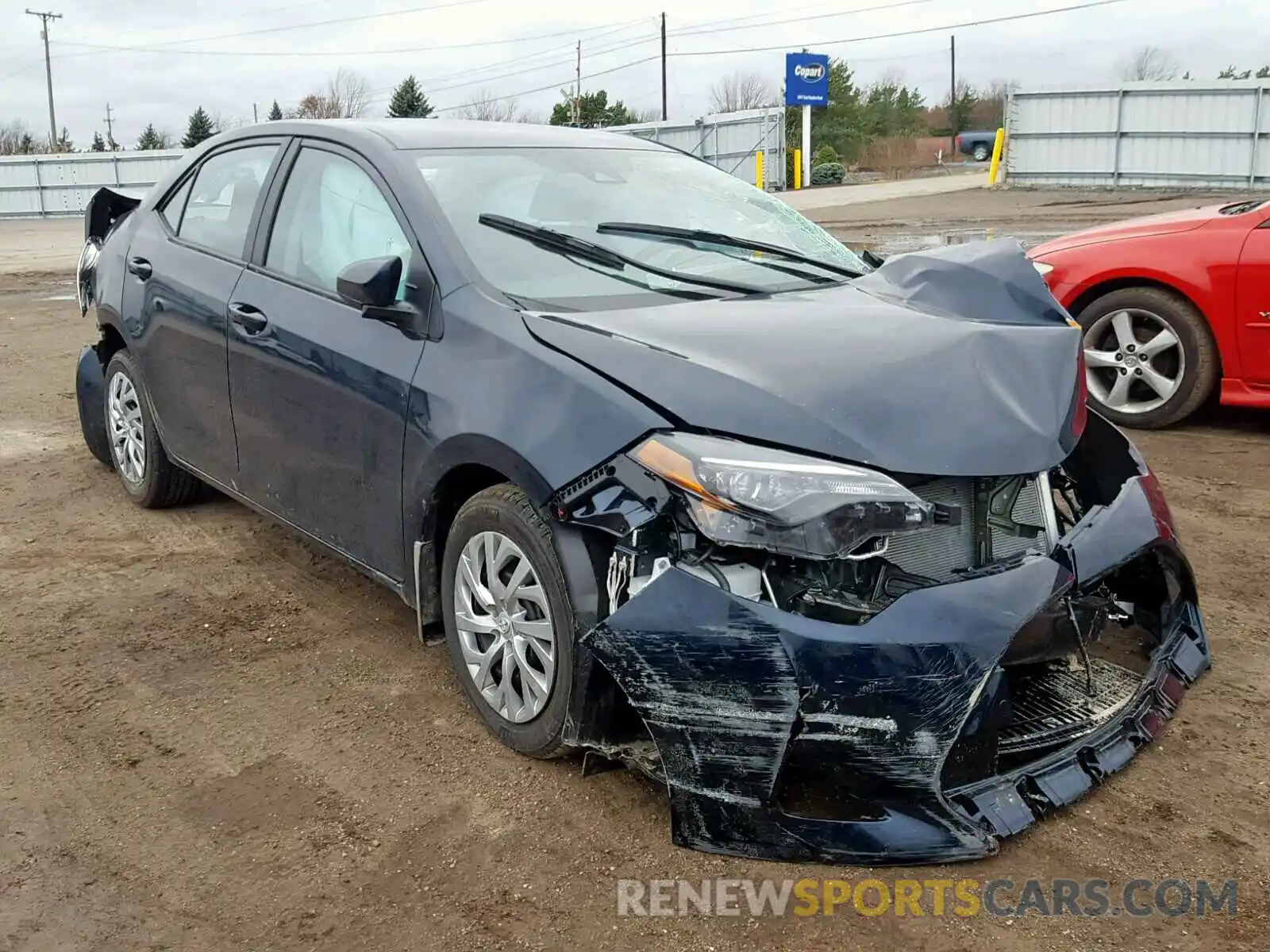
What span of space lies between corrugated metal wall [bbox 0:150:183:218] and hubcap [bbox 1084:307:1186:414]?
32.8m

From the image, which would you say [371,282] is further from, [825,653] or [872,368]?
[825,653]

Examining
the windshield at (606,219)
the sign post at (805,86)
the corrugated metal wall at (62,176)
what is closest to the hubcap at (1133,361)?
the windshield at (606,219)

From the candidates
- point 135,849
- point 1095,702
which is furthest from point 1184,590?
point 135,849

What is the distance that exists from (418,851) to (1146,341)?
16.3ft

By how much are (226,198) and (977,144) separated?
210 ft

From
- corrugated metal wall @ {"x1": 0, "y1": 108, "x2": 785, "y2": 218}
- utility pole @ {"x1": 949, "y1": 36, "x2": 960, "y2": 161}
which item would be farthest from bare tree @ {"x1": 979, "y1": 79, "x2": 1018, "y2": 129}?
corrugated metal wall @ {"x1": 0, "y1": 108, "x2": 785, "y2": 218}

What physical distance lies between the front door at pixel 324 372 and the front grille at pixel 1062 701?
5.70ft

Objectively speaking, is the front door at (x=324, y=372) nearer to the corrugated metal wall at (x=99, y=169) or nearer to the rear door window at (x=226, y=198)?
the rear door window at (x=226, y=198)

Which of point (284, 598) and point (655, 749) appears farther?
point (284, 598)

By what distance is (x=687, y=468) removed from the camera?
2.54 meters

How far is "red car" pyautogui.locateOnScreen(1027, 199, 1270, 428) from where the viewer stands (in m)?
5.82

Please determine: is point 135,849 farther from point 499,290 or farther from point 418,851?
point 499,290

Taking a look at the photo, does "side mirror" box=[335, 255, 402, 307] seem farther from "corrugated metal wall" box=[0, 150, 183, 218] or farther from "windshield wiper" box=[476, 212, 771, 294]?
"corrugated metal wall" box=[0, 150, 183, 218]

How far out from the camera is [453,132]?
393 centimetres
